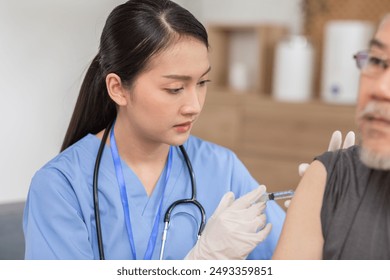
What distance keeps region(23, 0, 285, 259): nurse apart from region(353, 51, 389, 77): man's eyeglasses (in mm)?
394

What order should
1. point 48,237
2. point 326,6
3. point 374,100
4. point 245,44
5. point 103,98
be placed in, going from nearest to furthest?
1. point 374,100
2. point 48,237
3. point 103,98
4. point 326,6
5. point 245,44

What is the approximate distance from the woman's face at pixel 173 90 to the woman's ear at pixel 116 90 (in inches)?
1.4

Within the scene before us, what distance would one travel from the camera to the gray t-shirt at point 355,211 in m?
1.07

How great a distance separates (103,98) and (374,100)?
2.43ft

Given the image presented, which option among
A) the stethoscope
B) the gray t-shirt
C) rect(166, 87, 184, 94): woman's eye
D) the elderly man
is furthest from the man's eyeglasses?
the stethoscope

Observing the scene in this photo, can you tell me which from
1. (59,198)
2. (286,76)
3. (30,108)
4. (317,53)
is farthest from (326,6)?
(59,198)

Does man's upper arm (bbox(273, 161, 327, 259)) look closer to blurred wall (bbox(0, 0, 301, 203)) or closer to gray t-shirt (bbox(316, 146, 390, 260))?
gray t-shirt (bbox(316, 146, 390, 260))

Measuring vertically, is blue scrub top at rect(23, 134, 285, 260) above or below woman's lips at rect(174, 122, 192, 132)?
below

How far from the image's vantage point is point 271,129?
354 centimetres

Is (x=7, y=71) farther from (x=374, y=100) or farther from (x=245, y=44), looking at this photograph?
(x=374, y=100)

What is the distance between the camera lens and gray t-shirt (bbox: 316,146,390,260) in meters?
1.07

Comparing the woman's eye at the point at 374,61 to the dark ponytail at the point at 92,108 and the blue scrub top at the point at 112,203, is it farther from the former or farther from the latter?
the dark ponytail at the point at 92,108

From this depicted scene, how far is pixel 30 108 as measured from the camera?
139 inches

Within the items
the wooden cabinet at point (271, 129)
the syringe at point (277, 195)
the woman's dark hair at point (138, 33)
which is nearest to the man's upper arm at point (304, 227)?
the syringe at point (277, 195)
